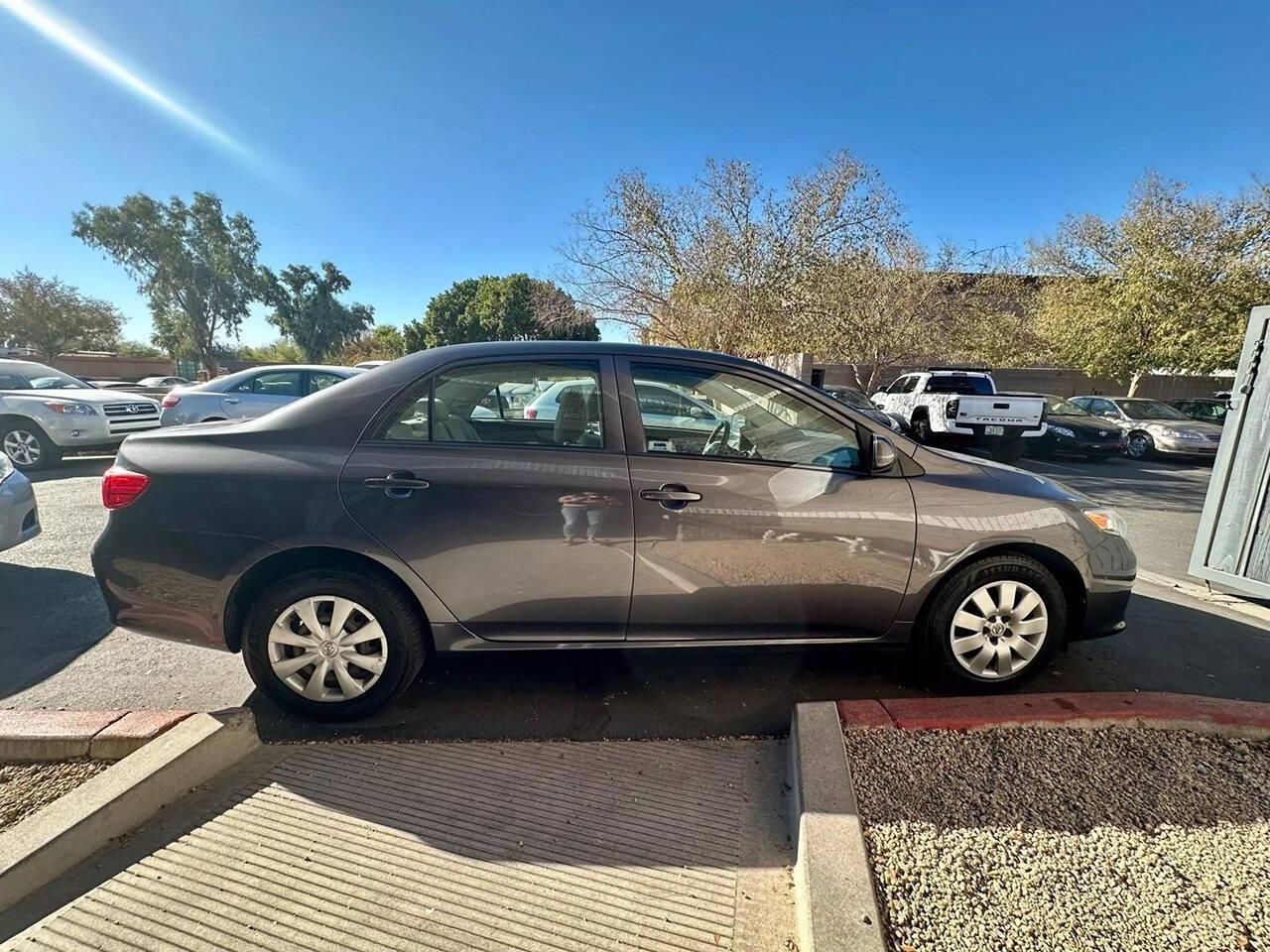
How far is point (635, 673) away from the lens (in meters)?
2.99

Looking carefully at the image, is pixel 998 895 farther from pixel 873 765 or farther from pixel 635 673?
pixel 635 673

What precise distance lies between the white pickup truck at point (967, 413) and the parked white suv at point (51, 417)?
13.8 metres

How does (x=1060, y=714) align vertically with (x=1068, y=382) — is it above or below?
below

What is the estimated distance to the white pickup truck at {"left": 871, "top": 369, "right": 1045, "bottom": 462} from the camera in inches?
417

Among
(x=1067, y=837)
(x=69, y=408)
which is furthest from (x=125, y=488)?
(x=69, y=408)

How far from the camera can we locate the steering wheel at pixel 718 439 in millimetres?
2629

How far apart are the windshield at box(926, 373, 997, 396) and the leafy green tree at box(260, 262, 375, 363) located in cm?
4307

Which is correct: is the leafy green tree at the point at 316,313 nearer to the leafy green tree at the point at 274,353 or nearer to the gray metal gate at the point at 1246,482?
the leafy green tree at the point at 274,353

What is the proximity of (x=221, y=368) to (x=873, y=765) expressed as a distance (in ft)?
157

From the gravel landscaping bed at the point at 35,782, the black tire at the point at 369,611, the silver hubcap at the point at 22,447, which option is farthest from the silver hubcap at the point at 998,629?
the silver hubcap at the point at 22,447

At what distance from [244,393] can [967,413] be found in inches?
501

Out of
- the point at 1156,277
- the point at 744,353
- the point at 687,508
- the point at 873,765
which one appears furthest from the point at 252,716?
the point at 1156,277

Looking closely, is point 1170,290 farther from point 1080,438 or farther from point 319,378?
point 319,378

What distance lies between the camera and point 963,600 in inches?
105
